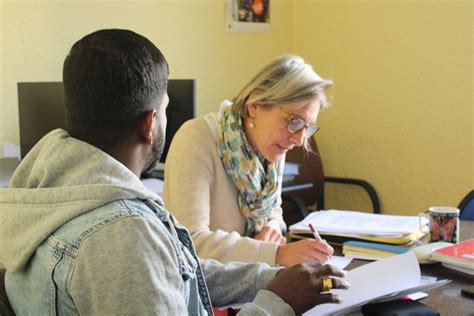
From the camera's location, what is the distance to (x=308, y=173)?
3074 mm

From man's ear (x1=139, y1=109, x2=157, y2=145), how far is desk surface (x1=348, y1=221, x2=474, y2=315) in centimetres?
64

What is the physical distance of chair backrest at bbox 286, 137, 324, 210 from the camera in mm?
3035

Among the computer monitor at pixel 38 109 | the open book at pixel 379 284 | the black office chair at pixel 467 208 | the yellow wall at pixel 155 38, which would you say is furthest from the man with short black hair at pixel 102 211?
the yellow wall at pixel 155 38

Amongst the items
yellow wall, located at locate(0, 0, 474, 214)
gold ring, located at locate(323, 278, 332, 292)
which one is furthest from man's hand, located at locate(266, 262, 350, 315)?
yellow wall, located at locate(0, 0, 474, 214)

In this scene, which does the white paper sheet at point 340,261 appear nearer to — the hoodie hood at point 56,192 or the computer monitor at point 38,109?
the hoodie hood at point 56,192

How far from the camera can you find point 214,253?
62.1 inches

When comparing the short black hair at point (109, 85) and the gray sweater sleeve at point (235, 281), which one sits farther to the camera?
the gray sweater sleeve at point (235, 281)

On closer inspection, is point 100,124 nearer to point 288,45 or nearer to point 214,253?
point 214,253

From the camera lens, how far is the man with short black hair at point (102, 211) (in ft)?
2.50

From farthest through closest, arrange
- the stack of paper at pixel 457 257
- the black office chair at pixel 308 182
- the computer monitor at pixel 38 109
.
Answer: the black office chair at pixel 308 182
the computer monitor at pixel 38 109
the stack of paper at pixel 457 257

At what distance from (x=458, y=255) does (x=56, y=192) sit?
3.18 feet

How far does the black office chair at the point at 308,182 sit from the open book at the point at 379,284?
67.1 inches

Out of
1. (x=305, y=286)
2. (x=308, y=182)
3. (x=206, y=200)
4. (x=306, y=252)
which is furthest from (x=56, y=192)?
(x=308, y=182)

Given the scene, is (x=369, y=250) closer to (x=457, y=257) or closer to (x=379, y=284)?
(x=457, y=257)
